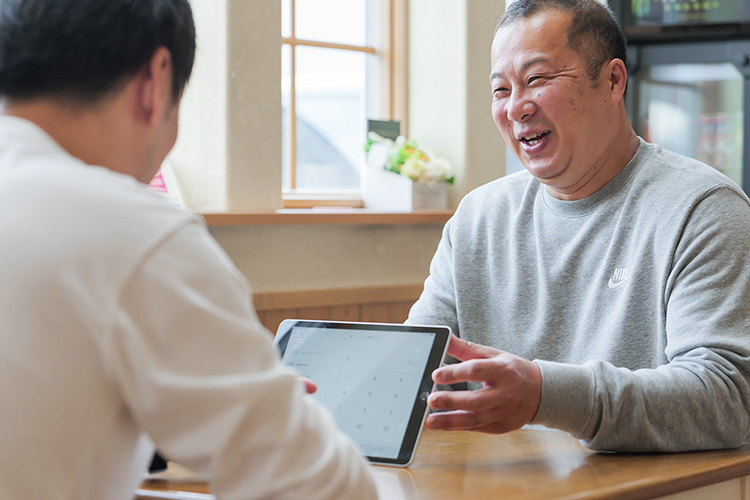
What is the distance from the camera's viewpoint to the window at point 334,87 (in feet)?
9.04

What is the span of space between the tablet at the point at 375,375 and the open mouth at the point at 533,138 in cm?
57

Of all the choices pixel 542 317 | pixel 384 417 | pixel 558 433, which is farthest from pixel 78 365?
pixel 542 317

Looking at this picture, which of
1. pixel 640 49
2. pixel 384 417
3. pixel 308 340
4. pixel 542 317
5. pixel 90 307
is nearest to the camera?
pixel 90 307

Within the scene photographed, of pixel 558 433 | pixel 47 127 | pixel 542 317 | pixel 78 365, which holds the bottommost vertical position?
pixel 558 433

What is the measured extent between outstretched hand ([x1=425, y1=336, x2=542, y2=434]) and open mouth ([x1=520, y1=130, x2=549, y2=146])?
2.01ft

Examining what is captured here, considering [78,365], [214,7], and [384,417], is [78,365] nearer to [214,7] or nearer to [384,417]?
[384,417]

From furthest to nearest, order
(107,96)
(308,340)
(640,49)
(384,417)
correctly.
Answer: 1. (640,49)
2. (308,340)
3. (384,417)
4. (107,96)

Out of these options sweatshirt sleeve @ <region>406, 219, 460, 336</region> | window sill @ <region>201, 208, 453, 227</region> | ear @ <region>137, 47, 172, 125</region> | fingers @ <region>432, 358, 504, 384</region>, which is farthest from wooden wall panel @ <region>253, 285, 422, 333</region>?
ear @ <region>137, 47, 172, 125</region>

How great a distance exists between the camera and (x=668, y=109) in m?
3.19

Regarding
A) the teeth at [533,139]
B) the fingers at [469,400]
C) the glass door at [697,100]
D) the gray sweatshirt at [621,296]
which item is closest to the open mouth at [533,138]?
the teeth at [533,139]

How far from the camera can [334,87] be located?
2887 millimetres

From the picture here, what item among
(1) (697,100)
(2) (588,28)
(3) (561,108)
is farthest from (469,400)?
(1) (697,100)

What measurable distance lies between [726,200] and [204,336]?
95 centimetres

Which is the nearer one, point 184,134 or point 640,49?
point 184,134
